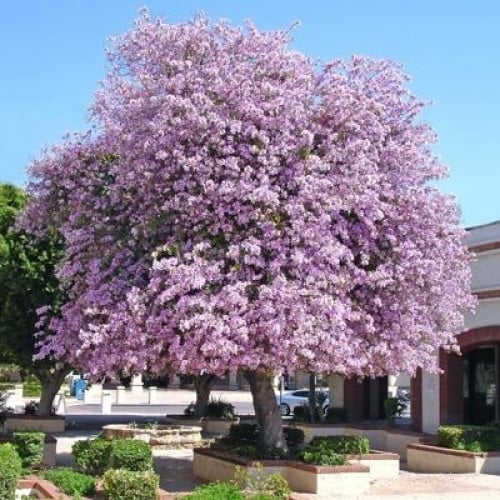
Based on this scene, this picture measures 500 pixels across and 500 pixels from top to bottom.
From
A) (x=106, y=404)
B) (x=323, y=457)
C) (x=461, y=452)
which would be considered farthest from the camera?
(x=106, y=404)

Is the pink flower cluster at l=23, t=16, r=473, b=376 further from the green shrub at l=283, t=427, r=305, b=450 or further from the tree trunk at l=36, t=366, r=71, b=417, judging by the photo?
the tree trunk at l=36, t=366, r=71, b=417

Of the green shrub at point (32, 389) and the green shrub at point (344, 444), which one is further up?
the green shrub at point (32, 389)

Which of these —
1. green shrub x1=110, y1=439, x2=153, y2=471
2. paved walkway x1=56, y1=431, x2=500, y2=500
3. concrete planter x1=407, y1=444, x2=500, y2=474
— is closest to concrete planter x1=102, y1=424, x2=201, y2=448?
paved walkway x1=56, y1=431, x2=500, y2=500

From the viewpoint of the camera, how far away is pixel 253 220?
16469mm

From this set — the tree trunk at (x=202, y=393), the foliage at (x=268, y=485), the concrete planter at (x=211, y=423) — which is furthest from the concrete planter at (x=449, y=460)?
the tree trunk at (x=202, y=393)

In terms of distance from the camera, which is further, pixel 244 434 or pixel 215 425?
pixel 215 425

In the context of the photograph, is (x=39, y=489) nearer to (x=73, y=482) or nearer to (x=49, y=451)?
(x=73, y=482)

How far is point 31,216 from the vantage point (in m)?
20.0

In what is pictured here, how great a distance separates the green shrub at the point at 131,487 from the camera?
47.9ft

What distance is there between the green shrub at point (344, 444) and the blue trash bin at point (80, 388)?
1678 inches

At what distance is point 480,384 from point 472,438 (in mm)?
3981

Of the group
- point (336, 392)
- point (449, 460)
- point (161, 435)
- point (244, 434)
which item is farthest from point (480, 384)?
point (161, 435)

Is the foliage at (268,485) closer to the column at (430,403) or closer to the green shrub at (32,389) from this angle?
the column at (430,403)

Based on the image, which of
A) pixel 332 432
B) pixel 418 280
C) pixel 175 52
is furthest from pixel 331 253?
pixel 332 432
